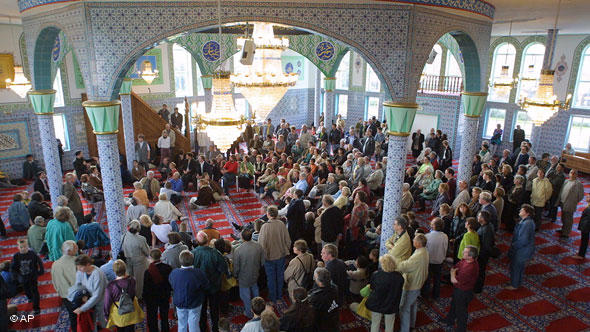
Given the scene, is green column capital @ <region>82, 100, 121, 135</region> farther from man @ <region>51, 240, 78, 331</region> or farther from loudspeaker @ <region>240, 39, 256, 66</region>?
loudspeaker @ <region>240, 39, 256, 66</region>

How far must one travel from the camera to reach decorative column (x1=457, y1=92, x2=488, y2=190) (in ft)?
24.9

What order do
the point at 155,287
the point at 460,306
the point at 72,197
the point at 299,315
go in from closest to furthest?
1. the point at 299,315
2. the point at 155,287
3. the point at 460,306
4. the point at 72,197

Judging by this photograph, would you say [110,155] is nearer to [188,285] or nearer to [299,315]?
[188,285]

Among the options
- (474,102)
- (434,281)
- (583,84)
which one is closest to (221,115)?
(434,281)

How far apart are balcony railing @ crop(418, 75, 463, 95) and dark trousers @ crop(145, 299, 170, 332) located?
11757mm

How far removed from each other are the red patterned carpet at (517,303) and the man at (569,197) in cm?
32

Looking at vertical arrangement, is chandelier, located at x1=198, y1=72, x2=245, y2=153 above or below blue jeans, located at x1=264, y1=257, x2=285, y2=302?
above

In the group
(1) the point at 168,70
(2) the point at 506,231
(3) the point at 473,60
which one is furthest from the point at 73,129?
(2) the point at 506,231

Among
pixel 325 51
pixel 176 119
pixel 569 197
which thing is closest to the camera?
pixel 569 197

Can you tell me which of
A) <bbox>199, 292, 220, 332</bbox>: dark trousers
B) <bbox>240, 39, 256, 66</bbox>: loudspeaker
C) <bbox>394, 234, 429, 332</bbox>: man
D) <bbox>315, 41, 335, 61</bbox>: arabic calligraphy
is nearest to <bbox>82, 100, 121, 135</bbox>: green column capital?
<bbox>240, 39, 256, 66</bbox>: loudspeaker

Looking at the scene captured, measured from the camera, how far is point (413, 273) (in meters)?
4.25

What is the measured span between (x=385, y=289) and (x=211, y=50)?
32.3ft

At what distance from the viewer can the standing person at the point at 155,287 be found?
4074 mm

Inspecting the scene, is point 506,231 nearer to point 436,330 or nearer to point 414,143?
point 436,330
